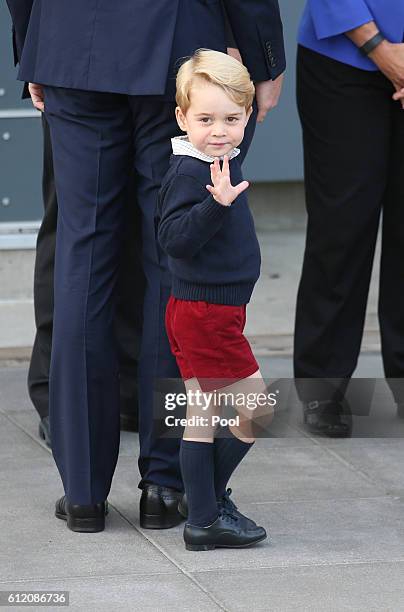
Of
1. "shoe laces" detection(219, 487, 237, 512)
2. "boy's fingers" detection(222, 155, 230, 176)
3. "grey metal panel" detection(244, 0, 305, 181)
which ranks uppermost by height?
"boy's fingers" detection(222, 155, 230, 176)

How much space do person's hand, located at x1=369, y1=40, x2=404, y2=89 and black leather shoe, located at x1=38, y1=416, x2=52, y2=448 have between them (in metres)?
1.49

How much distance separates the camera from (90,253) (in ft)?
11.7

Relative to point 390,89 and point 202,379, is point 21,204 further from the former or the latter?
point 202,379

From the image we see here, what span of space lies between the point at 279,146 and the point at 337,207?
2279 millimetres

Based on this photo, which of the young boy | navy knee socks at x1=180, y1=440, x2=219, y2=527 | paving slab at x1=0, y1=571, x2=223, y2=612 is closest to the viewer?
paving slab at x1=0, y1=571, x2=223, y2=612

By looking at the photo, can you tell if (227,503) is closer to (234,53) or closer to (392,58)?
(234,53)

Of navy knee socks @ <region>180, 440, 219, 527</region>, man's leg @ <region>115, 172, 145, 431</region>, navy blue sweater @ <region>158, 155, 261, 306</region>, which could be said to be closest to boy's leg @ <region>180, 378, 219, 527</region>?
navy knee socks @ <region>180, 440, 219, 527</region>

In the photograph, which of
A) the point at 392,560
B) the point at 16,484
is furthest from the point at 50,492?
the point at 392,560

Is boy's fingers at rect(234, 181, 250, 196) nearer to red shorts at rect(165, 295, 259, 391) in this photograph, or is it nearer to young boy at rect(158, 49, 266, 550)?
young boy at rect(158, 49, 266, 550)

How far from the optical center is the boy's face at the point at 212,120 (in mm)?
3279

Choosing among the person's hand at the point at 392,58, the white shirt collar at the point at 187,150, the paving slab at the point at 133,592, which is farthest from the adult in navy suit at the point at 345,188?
the paving slab at the point at 133,592

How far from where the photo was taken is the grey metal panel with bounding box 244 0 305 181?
263 inches

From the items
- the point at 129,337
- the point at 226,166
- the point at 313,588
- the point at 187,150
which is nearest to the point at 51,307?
the point at 129,337

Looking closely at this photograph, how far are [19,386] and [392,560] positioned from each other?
2001 millimetres
